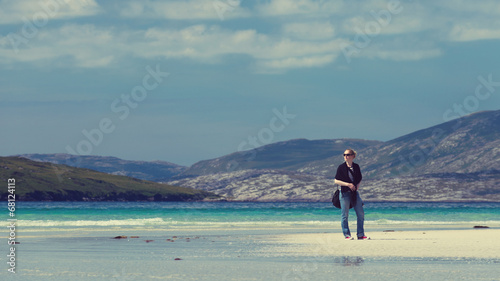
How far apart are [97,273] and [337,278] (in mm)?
5617

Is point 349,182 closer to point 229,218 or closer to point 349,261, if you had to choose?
point 349,261

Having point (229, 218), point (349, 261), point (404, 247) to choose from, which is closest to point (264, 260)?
point (349, 261)

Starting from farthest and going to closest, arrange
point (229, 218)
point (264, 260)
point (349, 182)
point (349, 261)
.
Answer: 1. point (229, 218)
2. point (349, 182)
3. point (264, 260)
4. point (349, 261)

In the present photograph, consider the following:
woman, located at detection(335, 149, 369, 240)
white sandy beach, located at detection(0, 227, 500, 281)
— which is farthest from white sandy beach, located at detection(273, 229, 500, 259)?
woman, located at detection(335, 149, 369, 240)

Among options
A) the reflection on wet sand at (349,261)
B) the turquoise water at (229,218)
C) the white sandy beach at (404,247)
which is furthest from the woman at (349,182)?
the turquoise water at (229,218)

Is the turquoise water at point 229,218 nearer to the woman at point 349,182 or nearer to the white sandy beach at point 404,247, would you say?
the white sandy beach at point 404,247

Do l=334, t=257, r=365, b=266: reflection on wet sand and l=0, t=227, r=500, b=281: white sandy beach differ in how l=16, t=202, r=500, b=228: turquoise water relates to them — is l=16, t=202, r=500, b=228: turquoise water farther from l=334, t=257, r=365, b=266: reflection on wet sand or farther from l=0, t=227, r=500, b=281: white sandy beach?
l=334, t=257, r=365, b=266: reflection on wet sand

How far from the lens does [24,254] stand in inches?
808

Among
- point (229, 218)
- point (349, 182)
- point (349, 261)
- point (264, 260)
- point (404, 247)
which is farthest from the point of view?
point (229, 218)

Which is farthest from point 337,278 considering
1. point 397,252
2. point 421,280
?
point 397,252

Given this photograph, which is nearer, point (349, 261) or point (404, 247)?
point (349, 261)

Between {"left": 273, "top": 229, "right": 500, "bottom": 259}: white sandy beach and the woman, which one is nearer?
{"left": 273, "top": 229, "right": 500, "bottom": 259}: white sandy beach

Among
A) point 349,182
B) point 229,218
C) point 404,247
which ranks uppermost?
point 349,182

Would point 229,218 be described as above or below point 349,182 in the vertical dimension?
below
